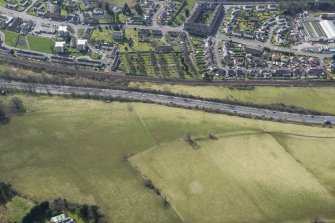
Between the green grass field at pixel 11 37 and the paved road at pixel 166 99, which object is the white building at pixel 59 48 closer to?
the green grass field at pixel 11 37

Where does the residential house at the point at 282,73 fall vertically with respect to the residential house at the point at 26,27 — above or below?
above

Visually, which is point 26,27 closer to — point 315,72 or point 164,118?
point 164,118

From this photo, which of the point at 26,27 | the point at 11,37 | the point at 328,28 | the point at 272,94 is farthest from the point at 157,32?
the point at 328,28

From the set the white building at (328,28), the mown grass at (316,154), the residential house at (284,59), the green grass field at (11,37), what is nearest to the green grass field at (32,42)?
the green grass field at (11,37)

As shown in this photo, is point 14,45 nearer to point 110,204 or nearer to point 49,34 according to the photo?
point 49,34

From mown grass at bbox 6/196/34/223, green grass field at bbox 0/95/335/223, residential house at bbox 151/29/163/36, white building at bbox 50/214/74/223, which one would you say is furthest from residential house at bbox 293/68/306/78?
mown grass at bbox 6/196/34/223

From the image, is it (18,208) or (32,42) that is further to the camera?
(32,42)
